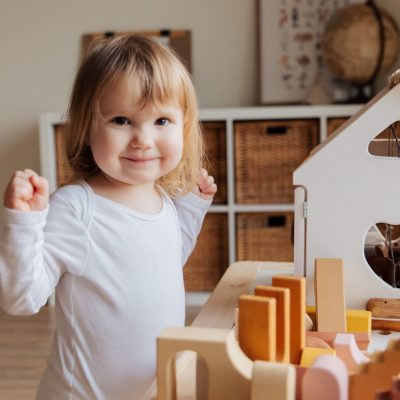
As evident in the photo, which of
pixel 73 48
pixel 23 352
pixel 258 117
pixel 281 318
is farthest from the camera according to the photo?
pixel 73 48

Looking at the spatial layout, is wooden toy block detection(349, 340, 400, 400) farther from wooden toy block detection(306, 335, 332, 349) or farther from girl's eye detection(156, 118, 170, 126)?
girl's eye detection(156, 118, 170, 126)

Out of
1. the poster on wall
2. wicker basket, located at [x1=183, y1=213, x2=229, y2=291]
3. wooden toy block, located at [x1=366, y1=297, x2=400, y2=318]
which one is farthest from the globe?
wooden toy block, located at [x1=366, y1=297, x2=400, y2=318]

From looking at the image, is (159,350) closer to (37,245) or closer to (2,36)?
(37,245)

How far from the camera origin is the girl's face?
716 millimetres

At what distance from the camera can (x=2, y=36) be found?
10.0 feet

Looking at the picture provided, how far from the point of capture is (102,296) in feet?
2.43

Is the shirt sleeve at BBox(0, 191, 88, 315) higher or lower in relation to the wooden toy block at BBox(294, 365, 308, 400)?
higher

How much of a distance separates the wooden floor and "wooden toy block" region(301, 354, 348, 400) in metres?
1.60

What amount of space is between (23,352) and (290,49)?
5.83ft

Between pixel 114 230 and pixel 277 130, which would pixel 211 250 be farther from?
pixel 114 230

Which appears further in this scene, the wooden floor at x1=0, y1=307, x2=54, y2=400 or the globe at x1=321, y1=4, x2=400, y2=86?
the globe at x1=321, y1=4, x2=400, y2=86

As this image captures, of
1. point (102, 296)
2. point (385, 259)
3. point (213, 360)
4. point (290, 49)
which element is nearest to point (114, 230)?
point (102, 296)

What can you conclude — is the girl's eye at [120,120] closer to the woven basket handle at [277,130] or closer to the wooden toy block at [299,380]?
the wooden toy block at [299,380]

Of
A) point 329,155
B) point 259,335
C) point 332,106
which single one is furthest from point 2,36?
point 259,335
